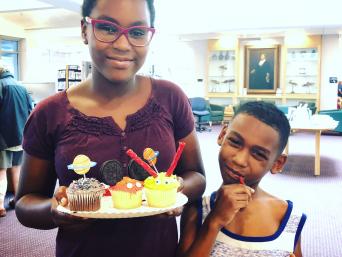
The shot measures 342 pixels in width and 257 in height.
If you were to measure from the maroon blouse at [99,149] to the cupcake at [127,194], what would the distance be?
45mm

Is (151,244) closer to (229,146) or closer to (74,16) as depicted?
(229,146)

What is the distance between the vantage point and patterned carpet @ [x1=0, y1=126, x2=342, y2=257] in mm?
3197

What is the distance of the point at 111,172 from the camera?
40.0 inches

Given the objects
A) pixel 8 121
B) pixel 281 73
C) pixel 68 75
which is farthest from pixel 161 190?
pixel 281 73

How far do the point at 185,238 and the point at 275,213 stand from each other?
11.6 inches

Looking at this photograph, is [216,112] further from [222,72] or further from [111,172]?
[111,172]

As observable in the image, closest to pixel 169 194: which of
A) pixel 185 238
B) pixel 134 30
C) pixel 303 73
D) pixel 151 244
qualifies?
pixel 151 244

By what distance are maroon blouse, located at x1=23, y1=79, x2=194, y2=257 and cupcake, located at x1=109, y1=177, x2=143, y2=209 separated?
0.04 meters

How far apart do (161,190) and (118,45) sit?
1.21 feet

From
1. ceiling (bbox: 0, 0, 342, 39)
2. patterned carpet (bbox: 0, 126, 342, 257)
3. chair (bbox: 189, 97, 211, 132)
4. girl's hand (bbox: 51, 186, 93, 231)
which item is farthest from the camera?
chair (bbox: 189, 97, 211, 132)

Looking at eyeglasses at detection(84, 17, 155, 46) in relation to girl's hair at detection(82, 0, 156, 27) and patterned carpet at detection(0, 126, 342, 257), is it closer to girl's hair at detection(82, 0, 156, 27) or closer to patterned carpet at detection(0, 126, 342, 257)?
girl's hair at detection(82, 0, 156, 27)

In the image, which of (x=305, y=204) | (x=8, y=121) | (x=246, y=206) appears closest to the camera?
(x=246, y=206)

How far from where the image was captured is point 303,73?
10.9 m

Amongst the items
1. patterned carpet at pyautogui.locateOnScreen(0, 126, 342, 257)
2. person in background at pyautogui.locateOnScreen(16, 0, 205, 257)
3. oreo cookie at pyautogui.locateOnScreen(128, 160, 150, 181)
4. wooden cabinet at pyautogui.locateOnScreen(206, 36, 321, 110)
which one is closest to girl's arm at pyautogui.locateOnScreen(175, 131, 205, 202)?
person in background at pyautogui.locateOnScreen(16, 0, 205, 257)
